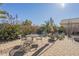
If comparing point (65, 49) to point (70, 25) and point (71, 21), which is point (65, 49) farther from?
point (71, 21)

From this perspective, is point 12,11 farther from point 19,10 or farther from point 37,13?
point 37,13

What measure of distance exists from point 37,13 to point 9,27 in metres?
0.81

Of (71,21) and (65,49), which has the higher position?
(71,21)

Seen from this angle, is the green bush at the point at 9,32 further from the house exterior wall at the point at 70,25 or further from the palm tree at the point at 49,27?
the house exterior wall at the point at 70,25

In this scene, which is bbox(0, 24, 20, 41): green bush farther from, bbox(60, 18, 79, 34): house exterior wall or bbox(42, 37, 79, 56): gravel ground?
bbox(60, 18, 79, 34): house exterior wall

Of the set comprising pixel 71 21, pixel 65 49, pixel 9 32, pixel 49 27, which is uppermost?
pixel 71 21

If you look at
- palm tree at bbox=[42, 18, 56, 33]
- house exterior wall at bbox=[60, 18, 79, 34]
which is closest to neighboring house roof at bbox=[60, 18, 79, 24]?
house exterior wall at bbox=[60, 18, 79, 34]

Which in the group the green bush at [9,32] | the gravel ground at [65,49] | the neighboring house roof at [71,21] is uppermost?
the neighboring house roof at [71,21]

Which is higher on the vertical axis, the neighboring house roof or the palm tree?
the neighboring house roof

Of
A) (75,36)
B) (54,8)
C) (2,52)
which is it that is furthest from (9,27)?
(75,36)

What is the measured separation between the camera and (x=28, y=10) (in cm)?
725

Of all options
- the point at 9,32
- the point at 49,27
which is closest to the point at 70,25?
the point at 49,27

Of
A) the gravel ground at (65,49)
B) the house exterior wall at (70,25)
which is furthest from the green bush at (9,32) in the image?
the house exterior wall at (70,25)

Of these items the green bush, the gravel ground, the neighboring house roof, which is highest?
the neighboring house roof
